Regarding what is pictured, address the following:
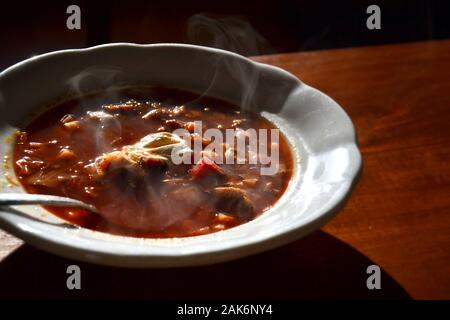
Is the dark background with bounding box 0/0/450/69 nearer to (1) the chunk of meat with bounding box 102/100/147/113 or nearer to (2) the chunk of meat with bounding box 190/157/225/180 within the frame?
(1) the chunk of meat with bounding box 102/100/147/113

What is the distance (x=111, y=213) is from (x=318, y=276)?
48cm

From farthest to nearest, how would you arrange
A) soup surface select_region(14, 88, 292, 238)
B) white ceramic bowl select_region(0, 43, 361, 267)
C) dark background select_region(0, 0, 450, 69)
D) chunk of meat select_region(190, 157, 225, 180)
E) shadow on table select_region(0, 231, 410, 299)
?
1. dark background select_region(0, 0, 450, 69)
2. chunk of meat select_region(190, 157, 225, 180)
3. soup surface select_region(14, 88, 292, 238)
4. shadow on table select_region(0, 231, 410, 299)
5. white ceramic bowl select_region(0, 43, 361, 267)

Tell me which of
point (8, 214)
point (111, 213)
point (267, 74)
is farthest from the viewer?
point (267, 74)

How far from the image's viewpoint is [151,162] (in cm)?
153

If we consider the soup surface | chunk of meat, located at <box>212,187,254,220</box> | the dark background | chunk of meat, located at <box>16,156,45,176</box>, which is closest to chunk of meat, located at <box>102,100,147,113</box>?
the soup surface

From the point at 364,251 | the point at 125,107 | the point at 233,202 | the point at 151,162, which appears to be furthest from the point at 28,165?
the point at 364,251

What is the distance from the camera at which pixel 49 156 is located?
1.60m

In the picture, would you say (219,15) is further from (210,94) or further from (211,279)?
(211,279)

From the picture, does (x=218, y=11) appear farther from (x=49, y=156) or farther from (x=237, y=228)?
(x=237, y=228)

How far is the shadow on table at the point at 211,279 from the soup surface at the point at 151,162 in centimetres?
10

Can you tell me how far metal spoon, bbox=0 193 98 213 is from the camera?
118 cm

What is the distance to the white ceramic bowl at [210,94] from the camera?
1.13 meters

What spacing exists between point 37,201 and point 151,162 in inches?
14.6
